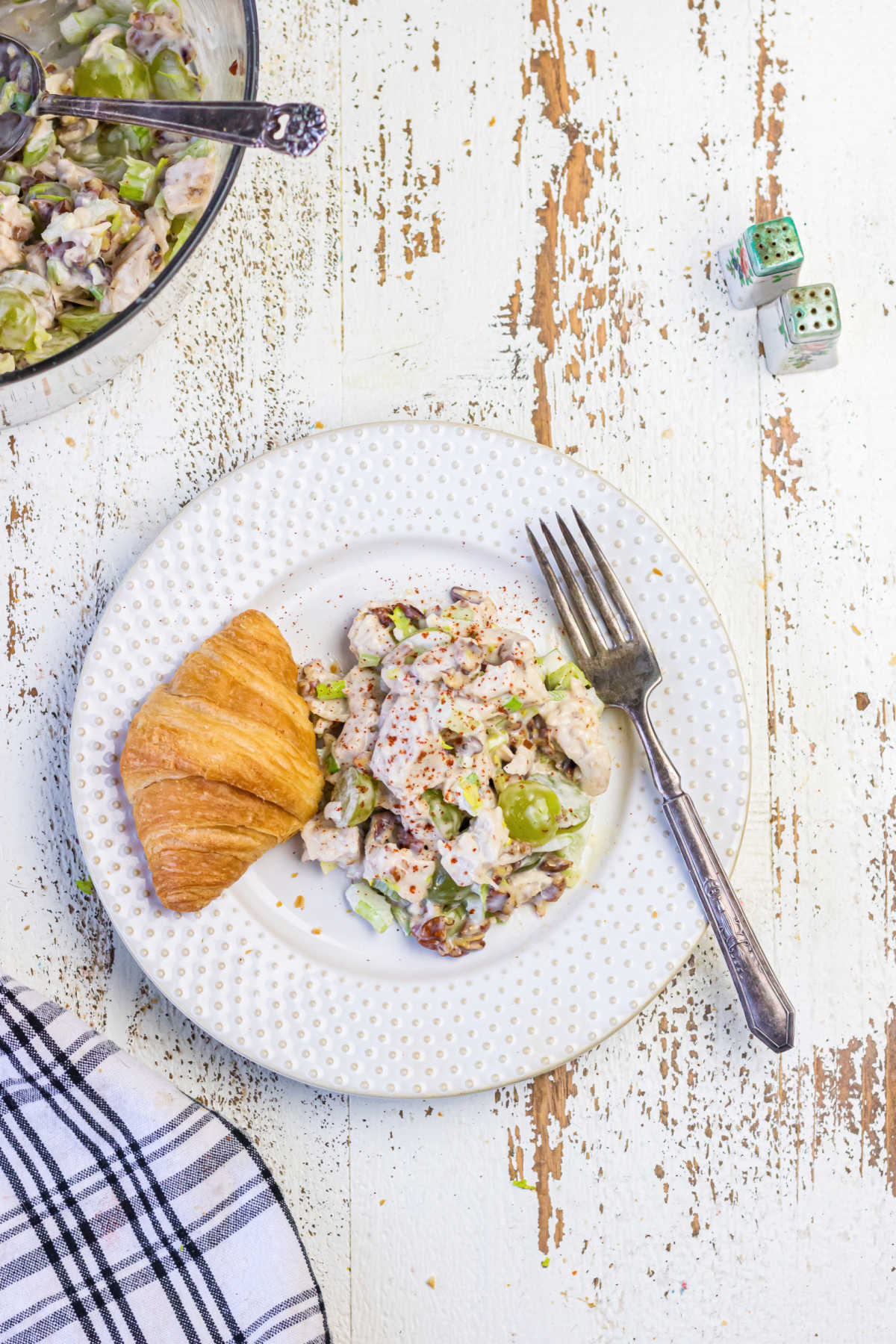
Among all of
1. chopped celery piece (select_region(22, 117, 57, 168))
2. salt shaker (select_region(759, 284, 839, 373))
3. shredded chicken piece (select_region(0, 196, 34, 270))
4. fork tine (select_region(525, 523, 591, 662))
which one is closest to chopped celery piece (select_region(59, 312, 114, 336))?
shredded chicken piece (select_region(0, 196, 34, 270))

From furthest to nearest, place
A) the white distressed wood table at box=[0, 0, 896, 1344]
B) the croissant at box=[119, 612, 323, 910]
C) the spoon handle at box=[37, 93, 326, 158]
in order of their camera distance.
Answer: the white distressed wood table at box=[0, 0, 896, 1344], the croissant at box=[119, 612, 323, 910], the spoon handle at box=[37, 93, 326, 158]

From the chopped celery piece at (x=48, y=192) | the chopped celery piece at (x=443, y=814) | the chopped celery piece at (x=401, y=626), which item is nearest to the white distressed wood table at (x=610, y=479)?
the chopped celery piece at (x=48, y=192)

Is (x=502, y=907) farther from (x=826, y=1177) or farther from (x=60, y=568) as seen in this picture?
(x=60, y=568)

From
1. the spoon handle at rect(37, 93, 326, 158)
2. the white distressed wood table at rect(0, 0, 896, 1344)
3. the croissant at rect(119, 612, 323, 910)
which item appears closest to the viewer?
the spoon handle at rect(37, 93, 326, 158)

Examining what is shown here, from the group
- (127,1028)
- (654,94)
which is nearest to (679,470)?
(654,94)

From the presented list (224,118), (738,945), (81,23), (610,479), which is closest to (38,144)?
(81,23)

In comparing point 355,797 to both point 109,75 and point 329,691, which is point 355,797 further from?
point 109,75

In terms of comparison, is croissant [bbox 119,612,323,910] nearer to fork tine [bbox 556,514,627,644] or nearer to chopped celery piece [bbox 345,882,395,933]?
chopped celery piece [bbox 345,882,395,933]
